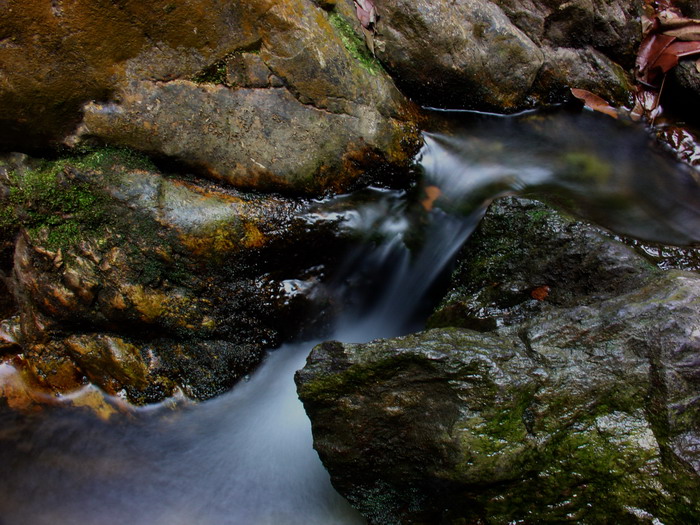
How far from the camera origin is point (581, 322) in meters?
2.44

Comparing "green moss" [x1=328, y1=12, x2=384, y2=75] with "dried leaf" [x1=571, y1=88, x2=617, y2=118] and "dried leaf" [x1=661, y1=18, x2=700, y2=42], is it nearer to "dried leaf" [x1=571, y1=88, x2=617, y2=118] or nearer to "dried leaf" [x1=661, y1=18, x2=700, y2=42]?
"dried leaf" [x1=571, y1=88, x2=617, y2=118]

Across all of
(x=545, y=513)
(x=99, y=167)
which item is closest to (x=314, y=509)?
(x=545, y=513)

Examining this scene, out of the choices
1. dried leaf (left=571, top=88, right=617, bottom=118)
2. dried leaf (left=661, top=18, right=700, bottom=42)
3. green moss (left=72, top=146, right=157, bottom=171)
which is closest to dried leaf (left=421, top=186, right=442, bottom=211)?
dried leaf (left=571, top=88, right=617, bottom=118)

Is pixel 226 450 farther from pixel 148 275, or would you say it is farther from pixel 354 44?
pixel 354 44

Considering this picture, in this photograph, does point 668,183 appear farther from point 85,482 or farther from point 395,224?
point 85,482

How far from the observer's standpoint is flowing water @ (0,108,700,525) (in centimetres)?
295

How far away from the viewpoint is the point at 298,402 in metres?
3.31

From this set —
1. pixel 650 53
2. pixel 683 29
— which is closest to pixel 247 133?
pixel 650 53

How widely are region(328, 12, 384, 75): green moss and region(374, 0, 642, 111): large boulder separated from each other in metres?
0.18

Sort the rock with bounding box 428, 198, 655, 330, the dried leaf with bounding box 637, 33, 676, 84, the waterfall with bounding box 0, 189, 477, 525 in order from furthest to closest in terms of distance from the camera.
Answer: the dried leaf with bounding box 637, 33, 676, 84
the waterfall with bounding box 0, 189, 477, 525
the rock with bounding box 428, 198, 655, 330

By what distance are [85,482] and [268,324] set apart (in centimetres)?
146

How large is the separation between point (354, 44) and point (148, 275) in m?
2.14

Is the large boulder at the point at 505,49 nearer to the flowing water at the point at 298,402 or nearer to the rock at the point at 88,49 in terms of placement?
the flowing water at the point at 298,402

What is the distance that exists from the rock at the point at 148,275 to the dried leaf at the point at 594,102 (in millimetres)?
2761
